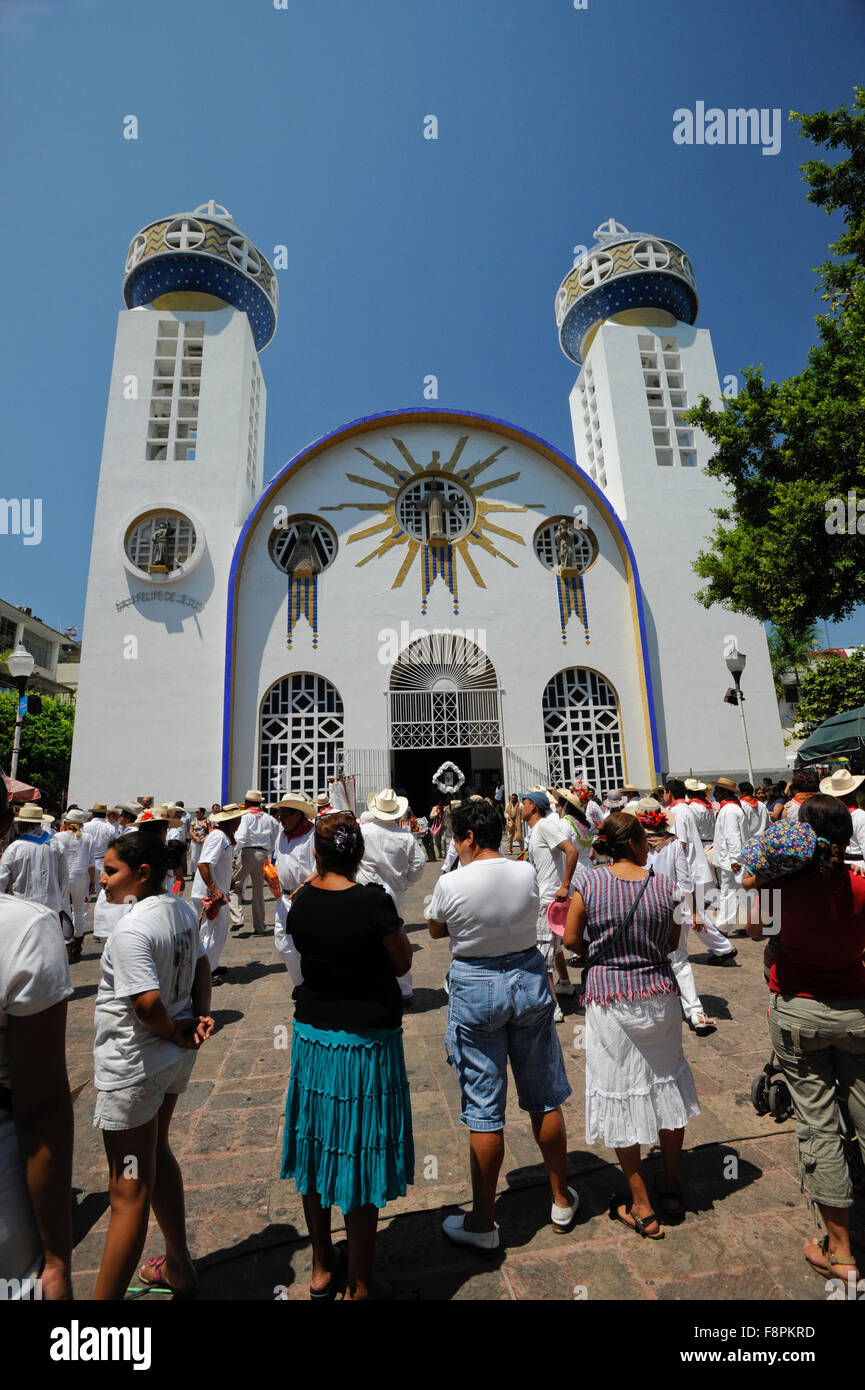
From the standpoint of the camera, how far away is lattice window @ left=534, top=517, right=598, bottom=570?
1898cm

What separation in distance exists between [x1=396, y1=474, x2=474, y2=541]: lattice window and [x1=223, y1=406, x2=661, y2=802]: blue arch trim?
6.14 feet

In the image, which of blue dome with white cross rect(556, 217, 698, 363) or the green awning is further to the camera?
blue dome with white cross rect(556, 217, 698, 363)

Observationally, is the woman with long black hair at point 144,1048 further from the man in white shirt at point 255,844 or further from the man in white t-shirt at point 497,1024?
the man in white shirt at point 255,844

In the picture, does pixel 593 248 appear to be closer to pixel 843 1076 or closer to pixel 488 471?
pixel 488 471

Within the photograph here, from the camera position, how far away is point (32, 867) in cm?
629

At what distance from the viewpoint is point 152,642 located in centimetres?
1728

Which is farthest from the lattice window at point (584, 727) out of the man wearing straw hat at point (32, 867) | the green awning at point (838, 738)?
the man wearing straw hat at point (32, 867)

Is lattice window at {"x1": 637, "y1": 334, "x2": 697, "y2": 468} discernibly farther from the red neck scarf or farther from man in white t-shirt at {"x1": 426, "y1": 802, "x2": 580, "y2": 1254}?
man in white t-shirt at {"x1": 426, "y1": 802, "x2": 580, "y2": 1254}

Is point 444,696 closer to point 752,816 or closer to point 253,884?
point 253,884

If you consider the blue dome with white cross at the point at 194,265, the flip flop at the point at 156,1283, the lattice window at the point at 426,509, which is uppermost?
the blue dome with white cross at the point at 194,265

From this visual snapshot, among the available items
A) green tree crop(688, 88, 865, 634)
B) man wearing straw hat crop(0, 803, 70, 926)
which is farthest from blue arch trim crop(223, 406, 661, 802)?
man wearing straw hat crop(0, 803, 70, 926)

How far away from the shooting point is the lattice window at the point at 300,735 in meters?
17.1

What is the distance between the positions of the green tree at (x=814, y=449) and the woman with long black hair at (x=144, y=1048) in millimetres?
11185
